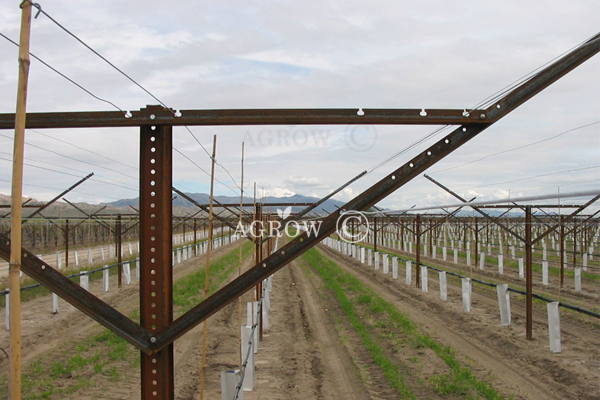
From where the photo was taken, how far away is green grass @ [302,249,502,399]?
763 centimetres

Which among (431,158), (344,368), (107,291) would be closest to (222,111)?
(431,158)

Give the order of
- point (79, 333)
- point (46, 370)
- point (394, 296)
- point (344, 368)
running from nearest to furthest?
point (46, 370)
point (344, 368)
point (79, 333)
point (394, 296)

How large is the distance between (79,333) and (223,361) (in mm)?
4164

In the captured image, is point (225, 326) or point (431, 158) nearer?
point (431, 158)

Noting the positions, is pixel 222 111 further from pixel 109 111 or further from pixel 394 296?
pixel 394 296

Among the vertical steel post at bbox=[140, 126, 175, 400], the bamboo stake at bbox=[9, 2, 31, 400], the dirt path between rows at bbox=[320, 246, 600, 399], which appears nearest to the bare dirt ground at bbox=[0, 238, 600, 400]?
the dirt path between rows at bbox=[320, 246, 600, 399]

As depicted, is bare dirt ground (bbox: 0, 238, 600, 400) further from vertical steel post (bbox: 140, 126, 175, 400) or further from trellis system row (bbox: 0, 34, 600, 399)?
trellis system row (bbox: 0, 34, 600, 399)

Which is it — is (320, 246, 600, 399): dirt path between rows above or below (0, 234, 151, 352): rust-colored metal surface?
below

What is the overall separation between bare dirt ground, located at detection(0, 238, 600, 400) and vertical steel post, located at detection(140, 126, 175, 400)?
4.80 metres

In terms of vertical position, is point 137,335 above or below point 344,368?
above

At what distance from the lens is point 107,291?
17.9m

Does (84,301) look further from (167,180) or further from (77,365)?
(77,365)

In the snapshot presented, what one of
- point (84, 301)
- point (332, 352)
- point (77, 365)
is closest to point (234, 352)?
point (332, 352)

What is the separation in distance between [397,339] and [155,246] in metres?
9.08
